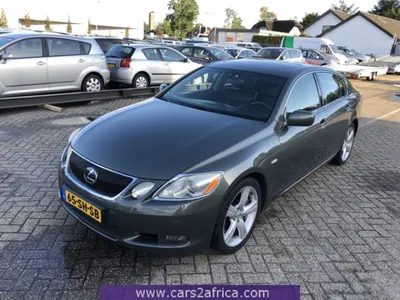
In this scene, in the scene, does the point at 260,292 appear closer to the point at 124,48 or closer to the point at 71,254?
the point at 71,254

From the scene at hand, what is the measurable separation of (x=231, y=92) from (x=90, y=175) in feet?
6.04

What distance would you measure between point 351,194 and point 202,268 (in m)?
2.55

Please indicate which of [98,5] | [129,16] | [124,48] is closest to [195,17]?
[129,16]

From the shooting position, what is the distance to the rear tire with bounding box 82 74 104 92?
29.7ft

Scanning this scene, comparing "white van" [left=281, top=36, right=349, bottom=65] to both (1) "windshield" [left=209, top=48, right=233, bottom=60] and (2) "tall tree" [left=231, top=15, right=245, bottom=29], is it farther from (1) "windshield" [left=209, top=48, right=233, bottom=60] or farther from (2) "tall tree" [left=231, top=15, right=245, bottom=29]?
(2) "tall tree" [left=231, top=15, right=245, bottom=29]

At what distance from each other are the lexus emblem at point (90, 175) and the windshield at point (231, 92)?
1.44 metres

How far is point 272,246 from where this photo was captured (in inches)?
128

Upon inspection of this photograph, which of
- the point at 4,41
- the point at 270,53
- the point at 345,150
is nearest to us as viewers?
the point at 345,150

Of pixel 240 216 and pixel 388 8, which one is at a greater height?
pixel 388 8

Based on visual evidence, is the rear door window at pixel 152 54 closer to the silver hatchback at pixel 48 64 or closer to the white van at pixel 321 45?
the silver hatchback at pixel 48 64

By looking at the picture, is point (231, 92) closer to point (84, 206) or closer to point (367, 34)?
point (84, 206)

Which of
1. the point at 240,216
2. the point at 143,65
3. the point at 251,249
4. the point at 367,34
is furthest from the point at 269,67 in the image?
the point at 367,34

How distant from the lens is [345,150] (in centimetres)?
554

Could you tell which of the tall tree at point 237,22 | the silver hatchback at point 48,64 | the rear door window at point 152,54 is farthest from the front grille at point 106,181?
the tall tree at point 237,22
